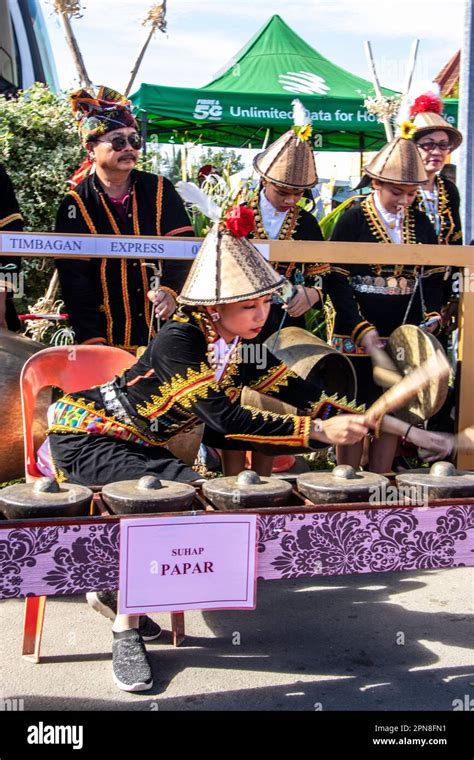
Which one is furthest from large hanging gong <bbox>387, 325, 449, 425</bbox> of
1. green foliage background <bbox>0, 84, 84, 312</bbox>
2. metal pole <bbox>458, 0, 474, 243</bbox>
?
green foliage background <bbox>0, 84, 84, 312</bbox>

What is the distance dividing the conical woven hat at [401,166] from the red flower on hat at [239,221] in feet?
4.38

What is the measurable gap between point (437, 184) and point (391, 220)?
2.03ft

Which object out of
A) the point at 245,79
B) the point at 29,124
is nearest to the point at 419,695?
the point at 29,124

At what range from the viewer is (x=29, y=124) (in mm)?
5531

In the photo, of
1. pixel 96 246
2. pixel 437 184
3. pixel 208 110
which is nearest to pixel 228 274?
pixel 96 246

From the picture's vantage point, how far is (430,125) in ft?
14.2

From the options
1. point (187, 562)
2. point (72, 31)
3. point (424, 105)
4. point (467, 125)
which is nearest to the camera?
point (187, 562)

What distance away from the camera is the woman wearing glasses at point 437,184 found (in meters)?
4.27

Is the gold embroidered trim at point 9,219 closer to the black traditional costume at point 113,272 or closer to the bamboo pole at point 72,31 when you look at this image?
the black traditional costume at point 113,272

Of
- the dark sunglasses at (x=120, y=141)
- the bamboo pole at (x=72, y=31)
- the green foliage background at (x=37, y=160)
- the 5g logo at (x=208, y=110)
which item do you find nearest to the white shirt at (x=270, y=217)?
the dark sunglasses at (x=120, y=141)

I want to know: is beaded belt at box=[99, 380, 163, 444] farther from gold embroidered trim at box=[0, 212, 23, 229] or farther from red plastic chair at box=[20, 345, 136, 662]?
gold embroidered trim at box=[0, 212, 23, 229]

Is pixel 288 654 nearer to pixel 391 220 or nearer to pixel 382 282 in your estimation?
pixel 382 282
